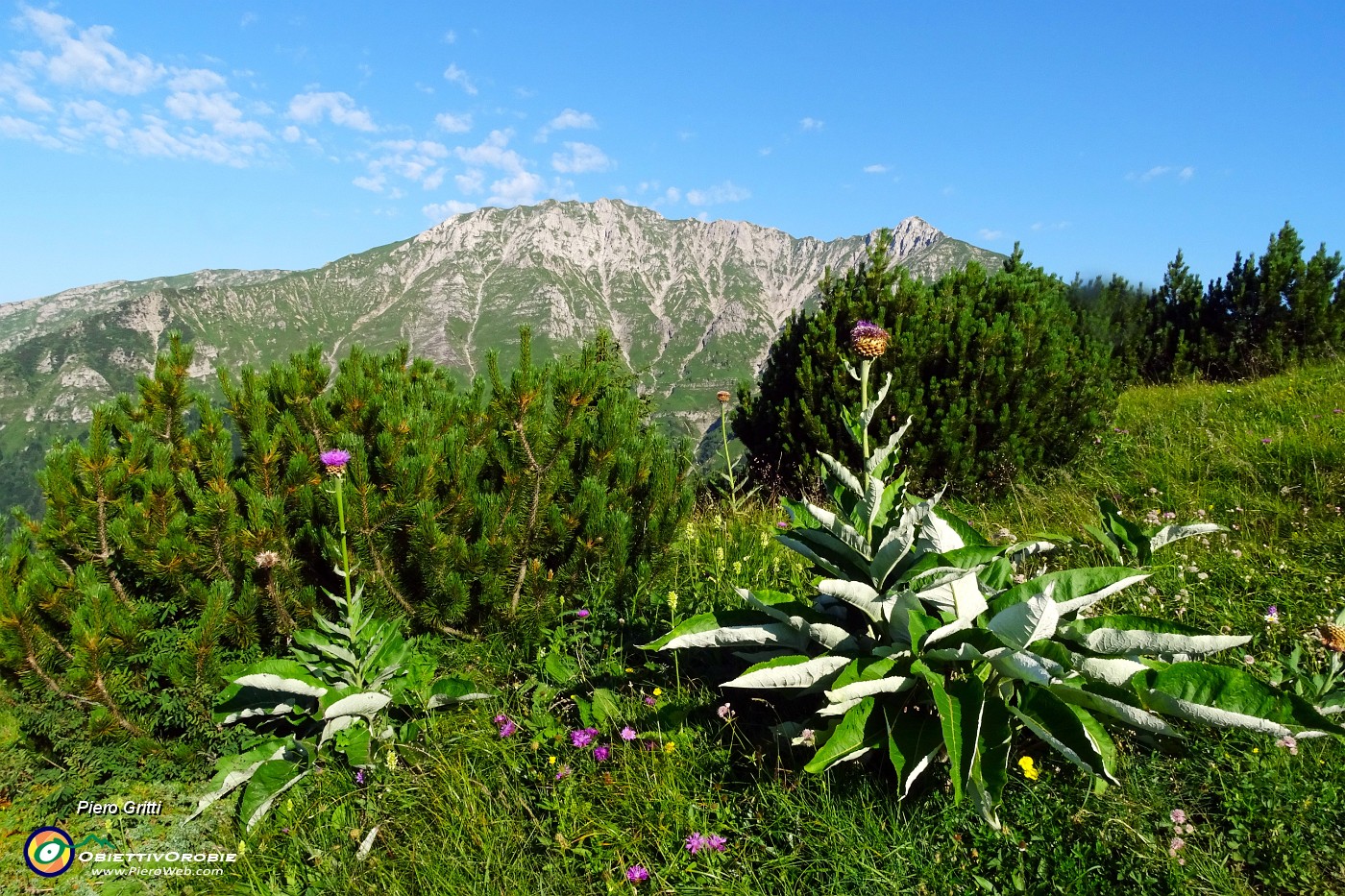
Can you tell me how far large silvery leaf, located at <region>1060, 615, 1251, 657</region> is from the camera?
2242 millimetres

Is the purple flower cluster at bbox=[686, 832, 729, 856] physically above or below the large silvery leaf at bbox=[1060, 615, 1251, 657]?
below

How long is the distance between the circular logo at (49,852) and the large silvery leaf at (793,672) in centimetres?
321

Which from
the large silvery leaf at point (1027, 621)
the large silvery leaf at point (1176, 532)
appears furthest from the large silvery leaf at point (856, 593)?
the large silvery leaf at point (1176, 532)

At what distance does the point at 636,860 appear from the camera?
240 cm

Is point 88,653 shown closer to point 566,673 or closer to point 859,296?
point 566,673

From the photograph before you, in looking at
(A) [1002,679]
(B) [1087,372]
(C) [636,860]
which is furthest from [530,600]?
(B) [1087,372]

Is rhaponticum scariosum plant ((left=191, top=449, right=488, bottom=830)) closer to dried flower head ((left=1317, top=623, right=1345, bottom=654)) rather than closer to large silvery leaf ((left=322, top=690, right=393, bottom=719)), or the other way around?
large silvery leaf ((left=322, top=690, right=393, bottom=719))

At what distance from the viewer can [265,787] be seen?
119 inches

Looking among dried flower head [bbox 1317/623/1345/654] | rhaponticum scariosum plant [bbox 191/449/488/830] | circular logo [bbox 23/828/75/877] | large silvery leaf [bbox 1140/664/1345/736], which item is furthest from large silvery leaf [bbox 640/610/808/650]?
circular logo [bbox 23/828/75/877]

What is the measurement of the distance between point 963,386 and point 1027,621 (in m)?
4.87

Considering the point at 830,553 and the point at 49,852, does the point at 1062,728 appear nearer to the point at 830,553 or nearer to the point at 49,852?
the point at 830,553

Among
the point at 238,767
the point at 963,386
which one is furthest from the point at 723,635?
the point at 963,386

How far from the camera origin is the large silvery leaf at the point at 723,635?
2.53m

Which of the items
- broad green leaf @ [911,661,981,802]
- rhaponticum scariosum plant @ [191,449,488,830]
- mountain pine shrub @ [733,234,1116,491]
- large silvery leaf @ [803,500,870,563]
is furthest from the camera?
mountain pine shrub @ [733,234,1116,491]
